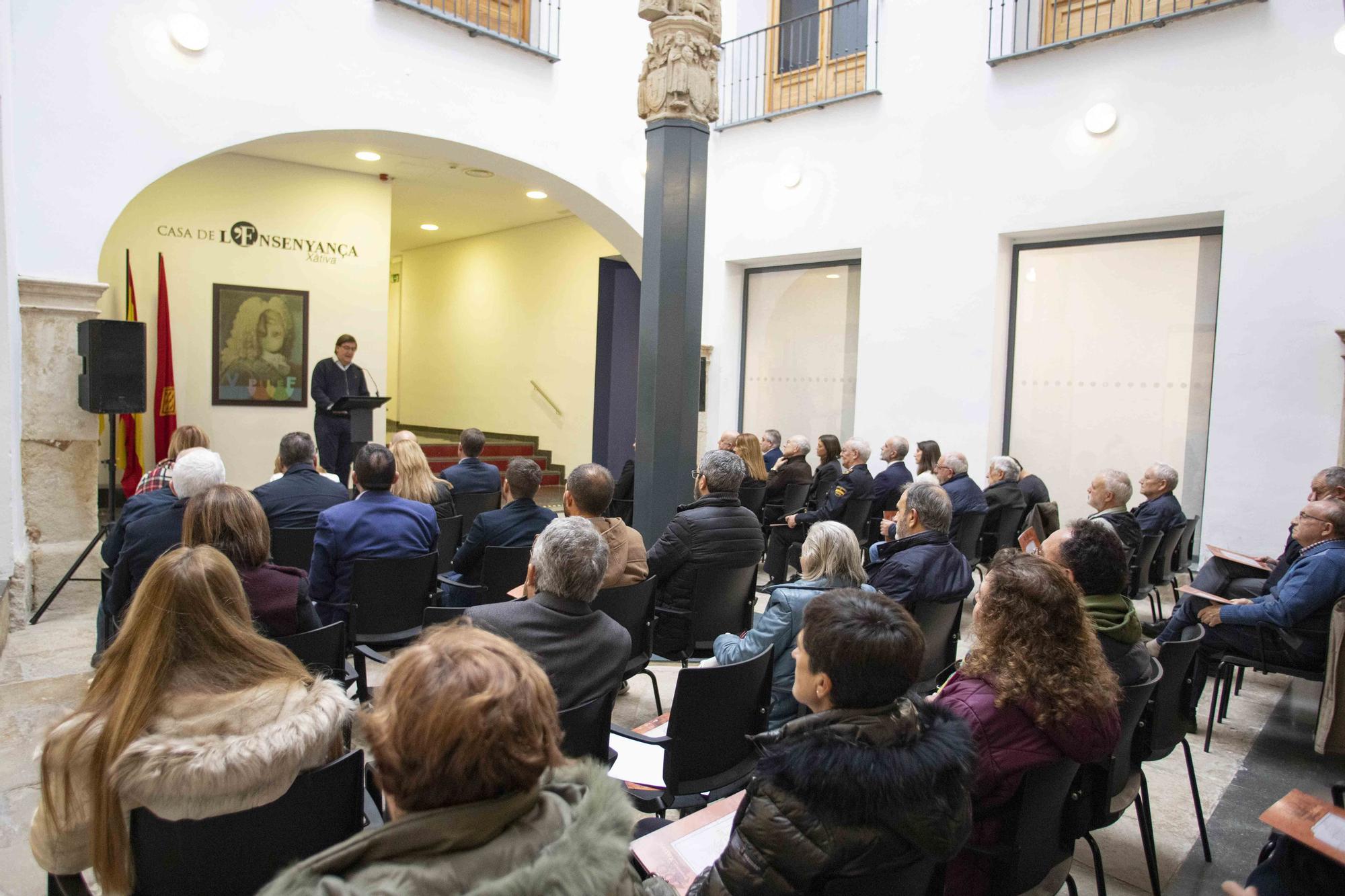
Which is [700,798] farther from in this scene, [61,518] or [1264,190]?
[1264,190]

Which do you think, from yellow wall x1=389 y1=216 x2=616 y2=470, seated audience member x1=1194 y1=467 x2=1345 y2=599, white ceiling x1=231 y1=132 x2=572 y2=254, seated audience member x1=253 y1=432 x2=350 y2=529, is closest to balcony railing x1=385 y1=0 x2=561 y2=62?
white ceiling x1=231 y1=132 x2=572 y2=254

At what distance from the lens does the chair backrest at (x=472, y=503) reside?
5.48m

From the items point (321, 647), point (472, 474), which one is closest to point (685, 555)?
point (321, 647)

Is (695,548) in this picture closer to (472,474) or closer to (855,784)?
(472,474)

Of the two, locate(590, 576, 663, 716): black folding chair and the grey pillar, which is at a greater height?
the grey pillar

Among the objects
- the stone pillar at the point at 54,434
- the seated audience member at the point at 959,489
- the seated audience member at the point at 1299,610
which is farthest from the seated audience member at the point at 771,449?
the stone pillar at the point at 54,434

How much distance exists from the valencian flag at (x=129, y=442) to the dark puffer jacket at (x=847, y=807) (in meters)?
7.72

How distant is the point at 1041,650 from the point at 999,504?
14.5 feet

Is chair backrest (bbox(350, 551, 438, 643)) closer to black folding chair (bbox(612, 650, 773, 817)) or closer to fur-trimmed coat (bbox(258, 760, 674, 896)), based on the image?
black folding chair (bbox(612, 650, 773, 817))

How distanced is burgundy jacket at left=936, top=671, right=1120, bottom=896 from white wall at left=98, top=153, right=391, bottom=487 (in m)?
A: 8.17

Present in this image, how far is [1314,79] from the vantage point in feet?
20.0

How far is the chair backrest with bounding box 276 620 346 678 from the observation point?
8.30 feet

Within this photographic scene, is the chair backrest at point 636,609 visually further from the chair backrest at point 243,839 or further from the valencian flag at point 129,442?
the valencian flag at point 129,442

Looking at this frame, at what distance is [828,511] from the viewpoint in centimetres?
612
